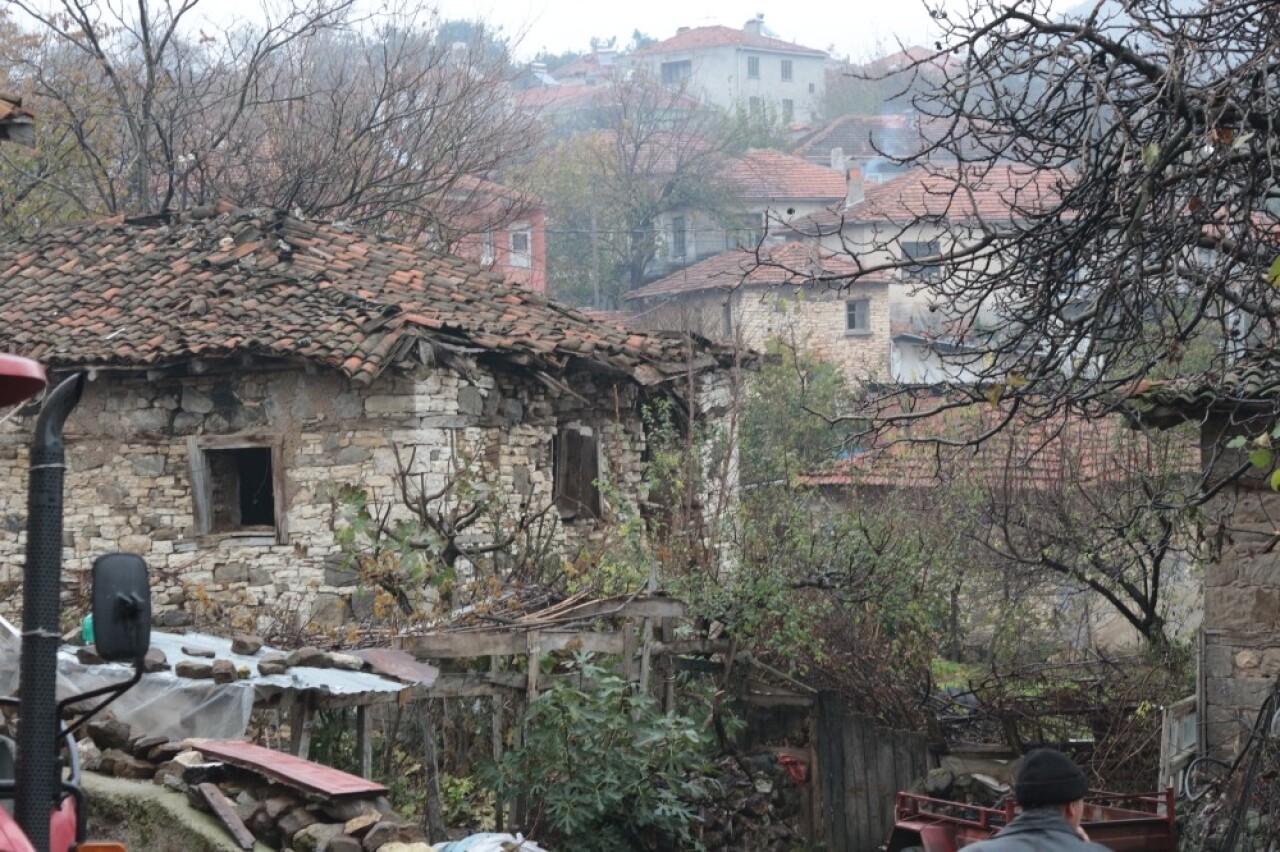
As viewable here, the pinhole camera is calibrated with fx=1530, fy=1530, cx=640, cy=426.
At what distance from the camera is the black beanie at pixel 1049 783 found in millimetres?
4957

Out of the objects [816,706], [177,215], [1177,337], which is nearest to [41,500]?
[1177,337]

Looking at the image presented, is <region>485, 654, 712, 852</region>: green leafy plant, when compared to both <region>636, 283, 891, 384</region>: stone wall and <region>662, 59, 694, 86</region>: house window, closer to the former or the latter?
<region>636, 283, 891, 384</region>: stone wall

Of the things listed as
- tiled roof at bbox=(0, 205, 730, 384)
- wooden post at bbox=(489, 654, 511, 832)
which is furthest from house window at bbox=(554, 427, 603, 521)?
wooden post at bbox=(489, 654, 511, 832)

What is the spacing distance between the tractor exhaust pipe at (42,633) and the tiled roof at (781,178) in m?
44.3

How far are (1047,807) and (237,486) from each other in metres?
11.4

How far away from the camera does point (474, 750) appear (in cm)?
1059

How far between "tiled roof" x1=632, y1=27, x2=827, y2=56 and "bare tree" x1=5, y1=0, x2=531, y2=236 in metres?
54.2

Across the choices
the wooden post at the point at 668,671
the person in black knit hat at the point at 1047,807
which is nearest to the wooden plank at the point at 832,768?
the wooden post at the point at 668,671

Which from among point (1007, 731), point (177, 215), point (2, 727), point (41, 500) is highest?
point (177, 215)

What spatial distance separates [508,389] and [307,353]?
2193mm

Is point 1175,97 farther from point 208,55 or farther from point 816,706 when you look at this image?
point 208,55

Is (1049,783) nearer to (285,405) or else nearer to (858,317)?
(285,405)

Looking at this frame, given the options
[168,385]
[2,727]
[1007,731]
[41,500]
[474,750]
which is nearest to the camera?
[41,500]

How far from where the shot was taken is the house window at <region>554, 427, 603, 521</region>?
1573cm
